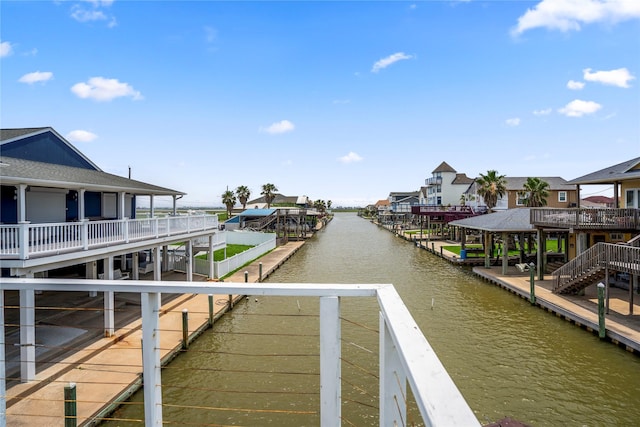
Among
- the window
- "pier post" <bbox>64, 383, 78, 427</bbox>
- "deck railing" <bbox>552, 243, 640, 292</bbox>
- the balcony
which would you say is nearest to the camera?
"pier post" <bbox>64, 383, 78, 427</bbox>

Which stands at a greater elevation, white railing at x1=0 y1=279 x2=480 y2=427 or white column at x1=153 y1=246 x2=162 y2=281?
white railing at x1=0 y1=279 x2=480 y2=427

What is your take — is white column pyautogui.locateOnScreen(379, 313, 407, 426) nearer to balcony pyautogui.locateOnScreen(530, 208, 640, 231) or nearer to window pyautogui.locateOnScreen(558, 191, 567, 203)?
balcony pyautogui.locateOnScreen(530, 208, 640, 231)

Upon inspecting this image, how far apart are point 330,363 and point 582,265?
18791 mm

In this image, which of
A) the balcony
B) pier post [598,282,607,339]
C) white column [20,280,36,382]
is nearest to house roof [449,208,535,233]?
the balcony

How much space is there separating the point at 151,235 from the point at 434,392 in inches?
633

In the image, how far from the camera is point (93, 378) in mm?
9812

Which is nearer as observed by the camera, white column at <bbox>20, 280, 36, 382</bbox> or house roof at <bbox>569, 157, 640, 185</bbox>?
white column at <bbox>20, 280, 36, 382</bbox>

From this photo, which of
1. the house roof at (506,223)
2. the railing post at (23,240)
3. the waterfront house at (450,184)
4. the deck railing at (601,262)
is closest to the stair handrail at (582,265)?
the deck railing at (601,262)

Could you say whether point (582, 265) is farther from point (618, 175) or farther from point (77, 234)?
point (77, 234)

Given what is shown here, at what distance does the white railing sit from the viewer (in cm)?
163

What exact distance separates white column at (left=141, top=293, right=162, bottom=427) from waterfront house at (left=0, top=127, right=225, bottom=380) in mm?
4657

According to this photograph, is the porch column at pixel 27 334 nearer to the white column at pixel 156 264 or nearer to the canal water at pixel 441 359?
the canal water at pixel 441 359

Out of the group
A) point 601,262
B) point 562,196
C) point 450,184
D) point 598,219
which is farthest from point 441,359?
point 450,184

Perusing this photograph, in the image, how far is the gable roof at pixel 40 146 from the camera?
1548 cm
